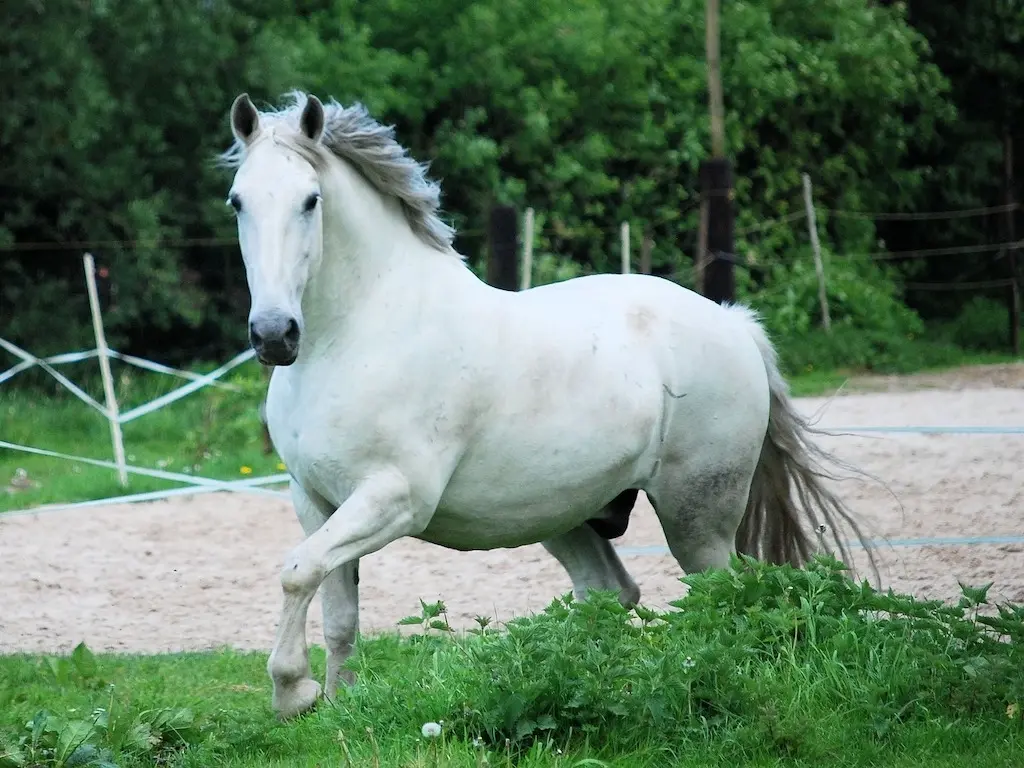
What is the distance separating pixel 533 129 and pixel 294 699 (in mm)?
13728

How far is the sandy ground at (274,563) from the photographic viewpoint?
248 inches

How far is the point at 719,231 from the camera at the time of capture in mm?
14766

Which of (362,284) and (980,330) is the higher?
(362,284)

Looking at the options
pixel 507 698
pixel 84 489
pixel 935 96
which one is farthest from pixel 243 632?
pixel 935 96

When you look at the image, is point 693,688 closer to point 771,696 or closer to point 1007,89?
point 771,696

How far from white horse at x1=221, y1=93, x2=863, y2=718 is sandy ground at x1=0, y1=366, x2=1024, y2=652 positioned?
42.7 inches

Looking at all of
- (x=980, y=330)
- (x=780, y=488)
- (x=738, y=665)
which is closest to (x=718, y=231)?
(x=980, y=330)

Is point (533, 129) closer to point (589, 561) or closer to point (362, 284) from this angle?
point (589, 561)

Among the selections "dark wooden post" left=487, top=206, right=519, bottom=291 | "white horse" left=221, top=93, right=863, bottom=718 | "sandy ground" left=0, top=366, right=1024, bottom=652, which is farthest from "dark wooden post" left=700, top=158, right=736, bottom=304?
"white horse" left=221, top=93, right=863, bottom=718

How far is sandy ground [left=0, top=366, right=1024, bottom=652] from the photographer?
6301 millimetres

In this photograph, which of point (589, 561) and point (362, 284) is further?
point (589, 561)

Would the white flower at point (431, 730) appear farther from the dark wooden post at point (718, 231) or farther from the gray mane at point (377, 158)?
the dark wooden post at point (718, 231)

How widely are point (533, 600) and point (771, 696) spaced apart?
270 centimetres

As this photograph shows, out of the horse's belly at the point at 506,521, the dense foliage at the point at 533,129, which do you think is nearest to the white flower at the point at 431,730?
the horse's belly at the point at 506,521
